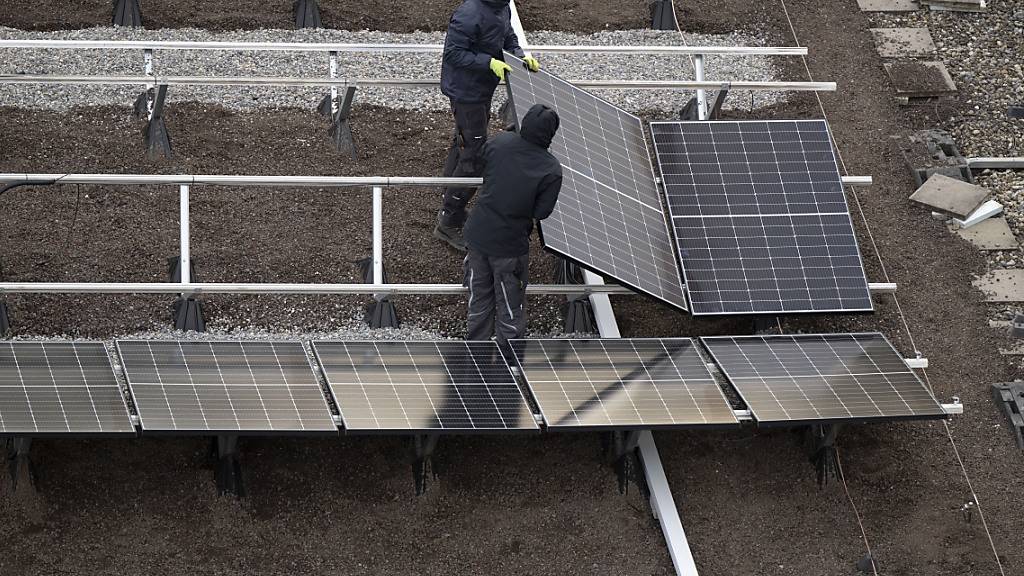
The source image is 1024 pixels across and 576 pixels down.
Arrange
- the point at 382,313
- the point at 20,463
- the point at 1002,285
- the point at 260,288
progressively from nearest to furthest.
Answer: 1. the point at 20,463
2. the point at 260,288
3. the point at 382,313
4. the point at 1002,285

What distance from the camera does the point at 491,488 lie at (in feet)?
41.8

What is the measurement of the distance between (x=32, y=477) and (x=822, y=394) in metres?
6.86

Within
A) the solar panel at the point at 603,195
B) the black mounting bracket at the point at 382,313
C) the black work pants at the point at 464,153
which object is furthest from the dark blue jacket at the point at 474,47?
the black mounting bracket at the point at 382,313

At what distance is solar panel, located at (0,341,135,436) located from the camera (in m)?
11.7

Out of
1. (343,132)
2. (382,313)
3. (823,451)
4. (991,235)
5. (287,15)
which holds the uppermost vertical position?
(287,15)

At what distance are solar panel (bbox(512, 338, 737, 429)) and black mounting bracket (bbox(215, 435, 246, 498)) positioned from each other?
257cm

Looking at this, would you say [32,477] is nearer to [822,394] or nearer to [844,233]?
[822,394]

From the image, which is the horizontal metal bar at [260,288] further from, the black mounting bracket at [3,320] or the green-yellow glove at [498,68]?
the green-yellow glove at [498,68]

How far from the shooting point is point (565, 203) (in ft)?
43.0

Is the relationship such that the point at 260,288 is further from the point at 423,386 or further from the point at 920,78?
the point at 920,78

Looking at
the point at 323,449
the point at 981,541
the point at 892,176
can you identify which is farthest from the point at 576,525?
the point at 892,176

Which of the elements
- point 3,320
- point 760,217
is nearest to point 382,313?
point 3,320

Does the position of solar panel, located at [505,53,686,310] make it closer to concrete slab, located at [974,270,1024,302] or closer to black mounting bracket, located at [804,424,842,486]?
black mounting bracket, located at [804,424,842,486]

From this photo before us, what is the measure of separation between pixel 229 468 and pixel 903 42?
407 inches
